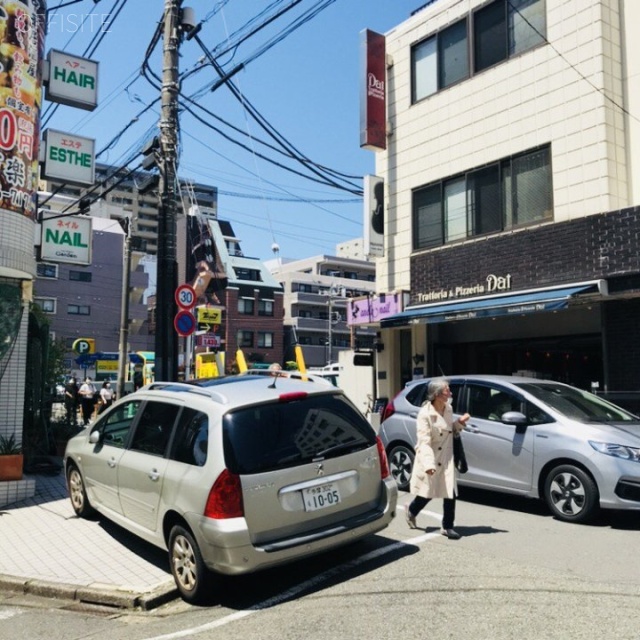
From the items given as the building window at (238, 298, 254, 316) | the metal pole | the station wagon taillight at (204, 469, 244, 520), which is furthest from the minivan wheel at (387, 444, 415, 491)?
the building window at (238, 298, 254, 316)

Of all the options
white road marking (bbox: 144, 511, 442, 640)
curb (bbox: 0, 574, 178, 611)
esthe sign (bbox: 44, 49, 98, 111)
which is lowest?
curb (bbox: 0, 574, 178, 611)

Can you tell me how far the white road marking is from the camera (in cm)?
430

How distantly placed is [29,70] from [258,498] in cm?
768

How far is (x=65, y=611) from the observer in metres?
5.12

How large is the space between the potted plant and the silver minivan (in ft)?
16.7

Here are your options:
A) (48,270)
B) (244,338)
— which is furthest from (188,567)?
(244,338)

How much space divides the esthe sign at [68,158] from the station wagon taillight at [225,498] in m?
7.68

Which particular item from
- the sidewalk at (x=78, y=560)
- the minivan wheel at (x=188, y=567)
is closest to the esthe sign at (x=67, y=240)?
the sidewalk at (x=78, y=560)

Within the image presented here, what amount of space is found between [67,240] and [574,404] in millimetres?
8654

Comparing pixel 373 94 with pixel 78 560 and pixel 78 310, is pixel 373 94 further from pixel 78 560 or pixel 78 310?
pixel 78 310

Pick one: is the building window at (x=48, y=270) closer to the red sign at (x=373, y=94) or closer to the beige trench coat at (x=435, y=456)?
the red sign at (x=373, y=94)

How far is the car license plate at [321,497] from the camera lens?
15.9ft

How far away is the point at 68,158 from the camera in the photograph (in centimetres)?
1068

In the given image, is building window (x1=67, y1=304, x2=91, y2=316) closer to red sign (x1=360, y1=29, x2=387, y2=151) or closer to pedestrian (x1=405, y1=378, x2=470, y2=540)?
red sign (x1=360, y1=29, x2=387, y2=151)
